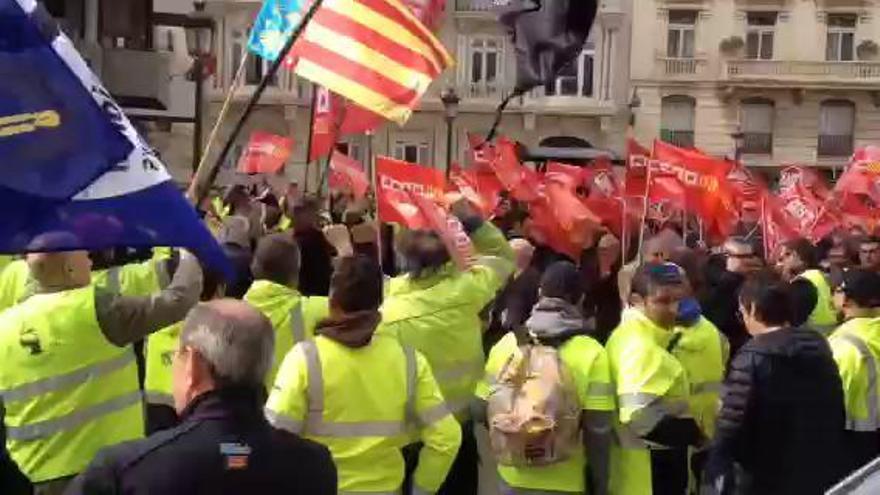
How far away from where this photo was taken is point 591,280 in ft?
30.7

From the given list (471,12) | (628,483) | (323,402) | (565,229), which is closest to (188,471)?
(323,402)

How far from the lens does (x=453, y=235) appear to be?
660 cm

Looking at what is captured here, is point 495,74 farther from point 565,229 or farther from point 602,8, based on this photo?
point 565,229

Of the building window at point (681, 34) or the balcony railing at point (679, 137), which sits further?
the balcony railing at point (679, 137)

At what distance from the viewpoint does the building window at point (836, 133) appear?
4556cm

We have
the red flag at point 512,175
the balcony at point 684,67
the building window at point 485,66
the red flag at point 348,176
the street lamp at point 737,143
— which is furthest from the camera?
the balcony at point 684,67

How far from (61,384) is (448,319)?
6.27 feet

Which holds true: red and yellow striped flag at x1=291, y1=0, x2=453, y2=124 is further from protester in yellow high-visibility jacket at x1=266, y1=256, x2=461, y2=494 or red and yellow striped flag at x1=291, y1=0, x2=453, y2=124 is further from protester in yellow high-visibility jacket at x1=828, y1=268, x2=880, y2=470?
protester in yellow high-visibility jacket at x1=266, y1=256, x2=461, y2=494

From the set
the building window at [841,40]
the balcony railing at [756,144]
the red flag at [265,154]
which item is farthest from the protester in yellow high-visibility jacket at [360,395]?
the building window at [841,40]

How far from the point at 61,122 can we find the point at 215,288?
212 cm

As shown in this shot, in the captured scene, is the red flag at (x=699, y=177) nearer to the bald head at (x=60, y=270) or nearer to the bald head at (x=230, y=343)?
the bald head at (x=60, y=270)

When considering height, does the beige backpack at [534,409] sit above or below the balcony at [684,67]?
below

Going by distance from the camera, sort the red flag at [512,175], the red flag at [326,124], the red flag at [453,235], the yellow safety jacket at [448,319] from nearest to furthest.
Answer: the yellow safety jacket at [448,319]
the red flag at [453,235]
the red flag at [326,124]
the red flag at [512,175]

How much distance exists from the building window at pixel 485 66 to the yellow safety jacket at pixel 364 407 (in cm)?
3913
